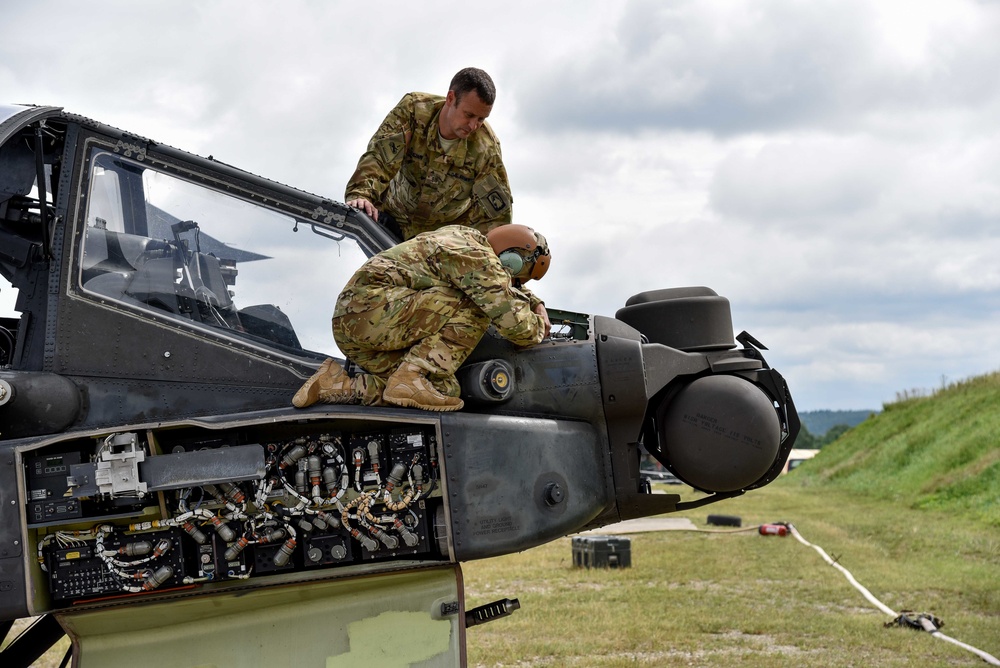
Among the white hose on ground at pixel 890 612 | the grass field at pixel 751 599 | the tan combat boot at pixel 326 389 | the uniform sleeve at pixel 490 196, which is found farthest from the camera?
the grass field at pixel 751 599

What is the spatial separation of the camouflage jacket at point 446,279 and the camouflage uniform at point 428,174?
0.94m

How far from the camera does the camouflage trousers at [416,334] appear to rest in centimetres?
449

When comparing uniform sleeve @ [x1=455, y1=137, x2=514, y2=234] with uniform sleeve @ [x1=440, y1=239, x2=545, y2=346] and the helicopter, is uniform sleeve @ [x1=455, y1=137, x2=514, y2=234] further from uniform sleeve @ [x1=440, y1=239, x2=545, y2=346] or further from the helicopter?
uniform sleeve @ [x1=440, y1=239, x2=545, y2=346]

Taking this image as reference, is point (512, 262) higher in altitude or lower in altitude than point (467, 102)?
lower

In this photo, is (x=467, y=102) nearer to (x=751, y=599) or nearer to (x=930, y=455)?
(x=751, y=599)

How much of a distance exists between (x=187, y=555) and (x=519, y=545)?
A: 4.74 feet

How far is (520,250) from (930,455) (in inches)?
716

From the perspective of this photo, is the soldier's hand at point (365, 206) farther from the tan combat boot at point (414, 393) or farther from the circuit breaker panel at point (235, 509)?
the circuit breaker panel at point (235, 509)

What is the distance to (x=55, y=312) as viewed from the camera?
4.60 meters

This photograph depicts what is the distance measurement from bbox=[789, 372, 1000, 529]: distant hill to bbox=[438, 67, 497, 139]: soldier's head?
12560 mm

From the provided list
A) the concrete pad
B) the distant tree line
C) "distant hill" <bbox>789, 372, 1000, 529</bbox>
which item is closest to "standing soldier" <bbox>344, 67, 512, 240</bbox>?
the concrete pad

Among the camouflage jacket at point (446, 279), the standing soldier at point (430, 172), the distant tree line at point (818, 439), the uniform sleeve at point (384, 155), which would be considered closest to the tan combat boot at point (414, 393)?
the camouflage jacket at point (446, 279)

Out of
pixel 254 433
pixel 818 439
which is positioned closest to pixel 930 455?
pixel 254 433

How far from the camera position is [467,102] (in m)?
5.21
